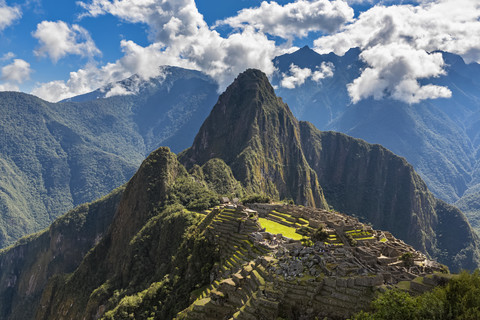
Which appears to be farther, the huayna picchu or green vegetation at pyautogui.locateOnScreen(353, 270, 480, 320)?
the huayna picchu

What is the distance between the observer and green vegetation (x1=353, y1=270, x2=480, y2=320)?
19.5 m

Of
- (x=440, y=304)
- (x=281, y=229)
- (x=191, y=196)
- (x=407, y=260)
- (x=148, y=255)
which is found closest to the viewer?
(x=440, y=304)

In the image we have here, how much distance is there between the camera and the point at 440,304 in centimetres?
1973

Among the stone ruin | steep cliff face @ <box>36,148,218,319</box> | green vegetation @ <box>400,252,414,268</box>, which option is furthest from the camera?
steep cliff face @ <box>36,148,218,319</box>

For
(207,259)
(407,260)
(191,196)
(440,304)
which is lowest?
(407,260)

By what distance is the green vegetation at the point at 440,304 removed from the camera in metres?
19.5

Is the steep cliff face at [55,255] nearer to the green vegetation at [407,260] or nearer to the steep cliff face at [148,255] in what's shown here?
the steep cliff face at [148,255]

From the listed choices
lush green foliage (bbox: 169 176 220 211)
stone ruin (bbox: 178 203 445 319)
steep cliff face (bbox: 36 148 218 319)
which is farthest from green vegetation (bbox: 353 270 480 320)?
lush green foliage (bbox: 169 176 220 211)

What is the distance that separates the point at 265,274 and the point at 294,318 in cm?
477

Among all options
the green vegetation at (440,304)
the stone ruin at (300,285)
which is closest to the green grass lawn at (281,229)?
the stone ruin at (300,285)

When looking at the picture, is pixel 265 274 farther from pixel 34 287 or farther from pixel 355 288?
pixel 34 287

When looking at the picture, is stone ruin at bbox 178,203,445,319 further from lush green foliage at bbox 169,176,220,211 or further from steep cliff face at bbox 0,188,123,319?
steep cliff face at bbox 0,188,123,319

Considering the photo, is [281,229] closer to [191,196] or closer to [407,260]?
[407,260]

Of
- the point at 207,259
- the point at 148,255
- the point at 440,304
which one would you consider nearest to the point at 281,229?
the point at 207,259
